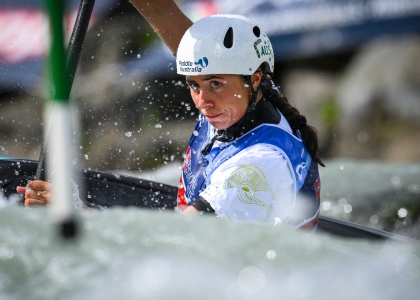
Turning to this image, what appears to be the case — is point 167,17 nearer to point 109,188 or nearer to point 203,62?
point 203,62

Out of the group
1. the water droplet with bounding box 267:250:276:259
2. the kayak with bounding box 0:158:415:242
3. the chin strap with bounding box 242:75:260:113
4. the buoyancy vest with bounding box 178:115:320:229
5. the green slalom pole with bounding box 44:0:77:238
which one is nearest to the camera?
the green slalom pole with bounding box 44:0:77:238

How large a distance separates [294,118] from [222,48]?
45cm

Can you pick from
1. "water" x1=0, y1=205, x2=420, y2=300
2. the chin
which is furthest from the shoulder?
"water" x1=0, y1=205, x2=420, y2=300

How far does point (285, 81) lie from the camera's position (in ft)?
27.5

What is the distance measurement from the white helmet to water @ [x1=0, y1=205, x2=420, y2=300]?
1348mm

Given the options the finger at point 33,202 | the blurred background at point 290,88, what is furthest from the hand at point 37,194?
the blurred background at point 290,88

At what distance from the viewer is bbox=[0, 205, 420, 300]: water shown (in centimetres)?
151

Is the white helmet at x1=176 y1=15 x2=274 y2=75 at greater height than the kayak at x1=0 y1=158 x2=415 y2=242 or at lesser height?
greater

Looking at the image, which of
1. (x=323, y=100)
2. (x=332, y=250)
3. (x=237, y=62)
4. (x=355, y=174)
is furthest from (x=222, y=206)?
(x=323, y=100)

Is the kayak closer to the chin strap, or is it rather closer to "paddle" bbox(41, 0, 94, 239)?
the chin strap

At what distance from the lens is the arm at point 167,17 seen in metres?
3.59

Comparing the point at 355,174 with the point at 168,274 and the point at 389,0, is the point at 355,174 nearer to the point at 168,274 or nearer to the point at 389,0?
the point at 389,0

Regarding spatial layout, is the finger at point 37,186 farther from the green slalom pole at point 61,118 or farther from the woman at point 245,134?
the green slalom pole at point 61,118

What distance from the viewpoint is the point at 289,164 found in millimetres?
2859
